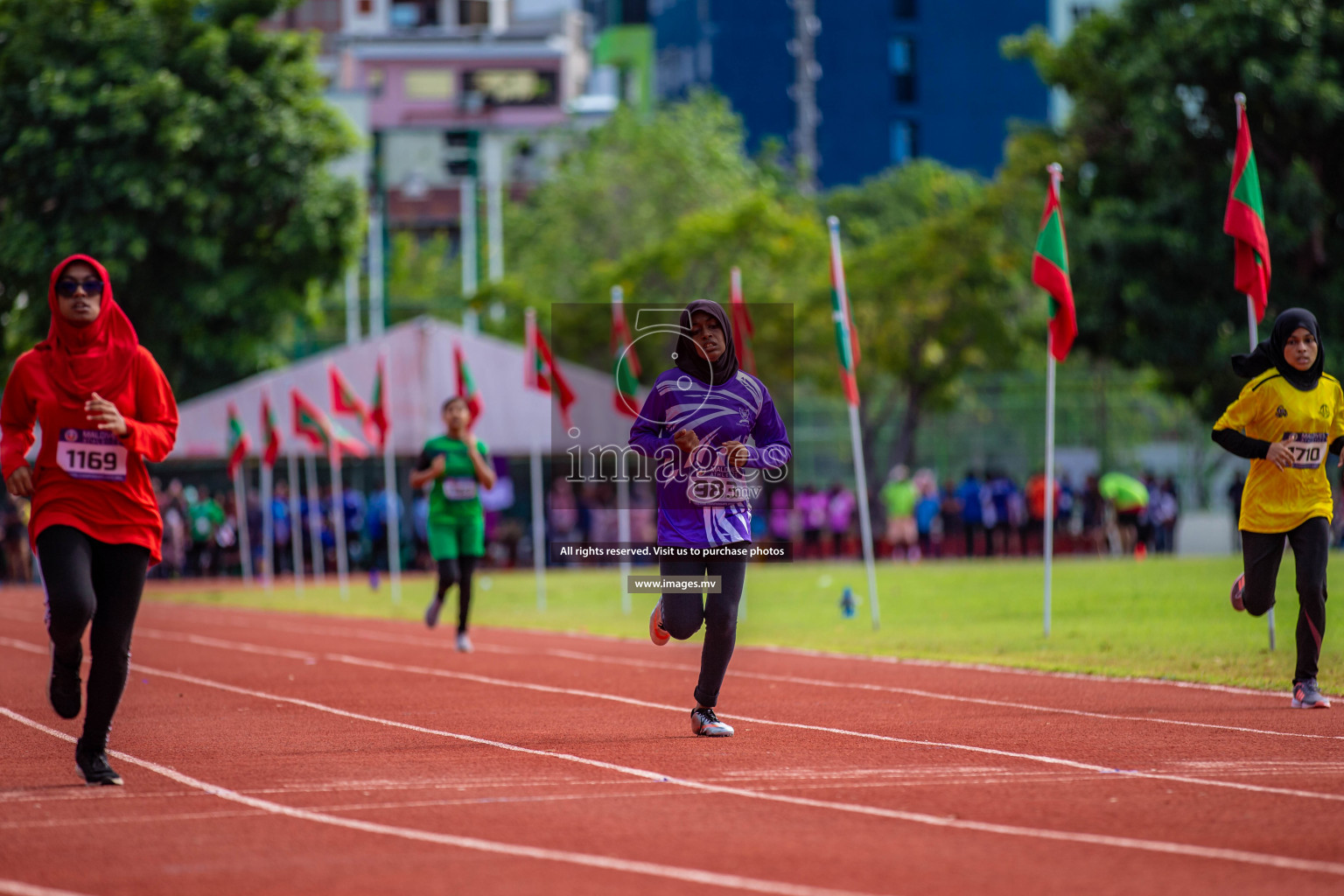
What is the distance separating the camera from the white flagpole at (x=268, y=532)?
32.8 meters

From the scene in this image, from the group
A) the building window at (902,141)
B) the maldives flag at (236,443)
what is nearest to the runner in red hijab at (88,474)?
the maldives flag at (236,443)

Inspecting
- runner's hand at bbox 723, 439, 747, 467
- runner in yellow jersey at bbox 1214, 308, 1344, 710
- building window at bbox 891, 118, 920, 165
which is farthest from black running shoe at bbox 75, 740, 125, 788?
building window at bbox 891, 118, 920, 165

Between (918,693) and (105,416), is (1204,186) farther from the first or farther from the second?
(105,416)

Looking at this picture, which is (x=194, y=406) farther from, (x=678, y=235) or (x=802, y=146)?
(x=802, y=146)

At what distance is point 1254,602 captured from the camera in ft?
38.1

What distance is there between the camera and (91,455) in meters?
8.34

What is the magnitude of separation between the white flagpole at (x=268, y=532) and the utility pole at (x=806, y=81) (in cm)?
4097

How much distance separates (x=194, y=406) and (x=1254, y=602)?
85.2 ft

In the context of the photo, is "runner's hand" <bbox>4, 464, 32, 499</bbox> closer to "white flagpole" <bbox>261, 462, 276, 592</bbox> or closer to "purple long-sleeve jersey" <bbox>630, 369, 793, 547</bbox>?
"purple long-sleeve jersey" <bbox>630, 369, 793, 547</bbox>

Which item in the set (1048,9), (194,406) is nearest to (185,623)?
(194,406)

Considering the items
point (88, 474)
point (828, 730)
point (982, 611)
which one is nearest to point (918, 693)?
point (828, 730)

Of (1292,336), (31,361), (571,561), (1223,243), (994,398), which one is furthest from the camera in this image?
(994,398)

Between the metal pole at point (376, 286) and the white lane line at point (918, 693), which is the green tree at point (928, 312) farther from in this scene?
the white lane line at point (918, 693)

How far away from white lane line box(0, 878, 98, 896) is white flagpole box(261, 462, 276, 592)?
83.8 feet
